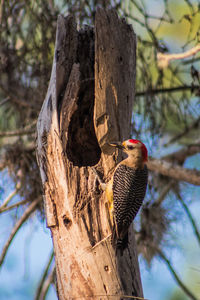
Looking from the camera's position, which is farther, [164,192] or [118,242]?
[164,192]

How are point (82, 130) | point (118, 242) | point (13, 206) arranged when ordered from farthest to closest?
point (13, 206)
point (82, 130)
point (118, 242)

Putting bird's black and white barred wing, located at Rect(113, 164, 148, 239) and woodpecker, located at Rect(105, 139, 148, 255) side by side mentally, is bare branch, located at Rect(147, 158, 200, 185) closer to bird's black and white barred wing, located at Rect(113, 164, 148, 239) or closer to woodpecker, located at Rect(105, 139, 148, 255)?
woodpecker, located at Rect(105, 139, 148, 255)

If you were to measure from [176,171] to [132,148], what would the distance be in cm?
118

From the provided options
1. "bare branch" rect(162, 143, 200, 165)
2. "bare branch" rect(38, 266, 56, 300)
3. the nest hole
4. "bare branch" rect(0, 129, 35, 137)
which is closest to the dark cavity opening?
the nest hole

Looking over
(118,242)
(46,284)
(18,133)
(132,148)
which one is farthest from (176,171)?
(46,284)

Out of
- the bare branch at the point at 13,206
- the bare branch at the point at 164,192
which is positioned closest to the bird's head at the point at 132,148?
the bare branch at the point at 164,192

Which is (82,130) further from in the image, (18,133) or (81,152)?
(18,133)

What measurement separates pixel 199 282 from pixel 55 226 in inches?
55.9

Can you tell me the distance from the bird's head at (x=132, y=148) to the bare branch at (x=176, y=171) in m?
0.73

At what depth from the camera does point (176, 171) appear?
4.85 metres

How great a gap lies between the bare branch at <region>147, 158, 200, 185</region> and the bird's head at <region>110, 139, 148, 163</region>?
730mm

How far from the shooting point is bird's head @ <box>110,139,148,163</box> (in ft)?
11.9

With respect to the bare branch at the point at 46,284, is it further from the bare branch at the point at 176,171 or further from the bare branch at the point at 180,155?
the bare branch at the point at 180,155

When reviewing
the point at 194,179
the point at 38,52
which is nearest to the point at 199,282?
the point at 194,179
